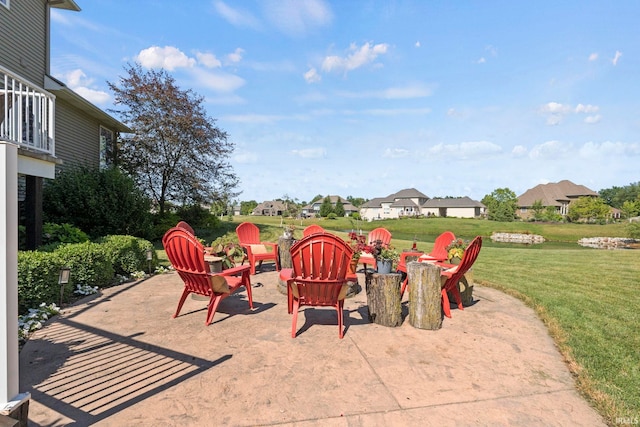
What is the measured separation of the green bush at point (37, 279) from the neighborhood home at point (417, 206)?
5784 cm

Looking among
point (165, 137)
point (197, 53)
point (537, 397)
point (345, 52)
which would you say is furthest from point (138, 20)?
point (537, 397)

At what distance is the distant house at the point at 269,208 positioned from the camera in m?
77.3

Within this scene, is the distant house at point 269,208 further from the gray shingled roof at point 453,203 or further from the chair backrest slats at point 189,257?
the chair backrest slats at point 189,257

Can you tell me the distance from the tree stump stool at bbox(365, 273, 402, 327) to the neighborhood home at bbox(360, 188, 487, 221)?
2246 inches

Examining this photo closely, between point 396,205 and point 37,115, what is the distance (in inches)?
2631

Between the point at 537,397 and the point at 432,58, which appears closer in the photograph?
the point at 537,397

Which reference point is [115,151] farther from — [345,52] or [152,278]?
[345,52]

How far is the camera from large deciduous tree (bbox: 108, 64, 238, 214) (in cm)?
1290

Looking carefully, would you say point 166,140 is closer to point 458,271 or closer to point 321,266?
point 321,266

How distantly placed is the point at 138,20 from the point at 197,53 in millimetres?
4405

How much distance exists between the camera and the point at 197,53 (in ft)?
39.8

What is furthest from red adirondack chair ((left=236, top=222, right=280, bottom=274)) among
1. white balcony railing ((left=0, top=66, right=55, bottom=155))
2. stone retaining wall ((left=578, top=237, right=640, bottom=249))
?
stone retaining wall ((left=578, top=237, right=640, bottom=249))

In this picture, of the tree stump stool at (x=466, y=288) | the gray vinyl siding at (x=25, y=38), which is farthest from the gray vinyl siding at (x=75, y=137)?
the tree stump stool at (x=466, y=288)

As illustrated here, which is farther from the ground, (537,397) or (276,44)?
(276,44)
